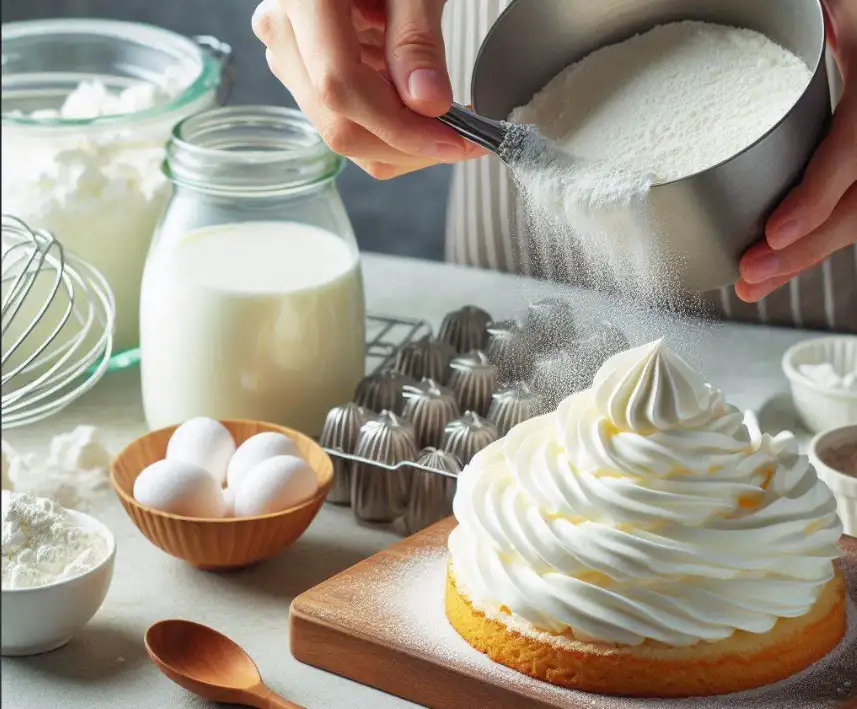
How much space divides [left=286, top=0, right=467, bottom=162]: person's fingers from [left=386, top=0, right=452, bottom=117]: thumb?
17 mm

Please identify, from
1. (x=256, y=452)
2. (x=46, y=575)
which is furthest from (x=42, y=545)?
(x=256, y=452)

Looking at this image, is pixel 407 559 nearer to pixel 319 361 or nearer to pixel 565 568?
pixel 565 568

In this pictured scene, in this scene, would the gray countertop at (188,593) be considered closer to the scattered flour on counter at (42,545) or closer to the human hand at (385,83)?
the scattered flour on counter at (42,545)

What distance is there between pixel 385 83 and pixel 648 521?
1.38 feet

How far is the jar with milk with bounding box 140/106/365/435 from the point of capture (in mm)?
1433

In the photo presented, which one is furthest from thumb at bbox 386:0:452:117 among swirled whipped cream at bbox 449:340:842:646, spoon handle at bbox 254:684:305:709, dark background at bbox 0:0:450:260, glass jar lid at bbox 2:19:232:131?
dark background at bbox 0:0:450:260

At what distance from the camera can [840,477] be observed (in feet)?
4.14

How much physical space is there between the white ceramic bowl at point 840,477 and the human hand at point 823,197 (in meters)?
0.19

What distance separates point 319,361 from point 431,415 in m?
0.16

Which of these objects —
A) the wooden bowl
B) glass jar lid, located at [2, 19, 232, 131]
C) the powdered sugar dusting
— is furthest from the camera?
glass jar lid, located at [2, 19, 232, 131]

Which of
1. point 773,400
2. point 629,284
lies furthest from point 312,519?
point 773,400

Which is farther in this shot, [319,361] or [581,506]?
[319,361]

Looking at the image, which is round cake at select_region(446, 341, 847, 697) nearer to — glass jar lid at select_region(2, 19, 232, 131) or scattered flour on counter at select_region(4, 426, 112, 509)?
scattered flour on counter at select_region(4, 426, 112, 509)

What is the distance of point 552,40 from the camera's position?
114cm
